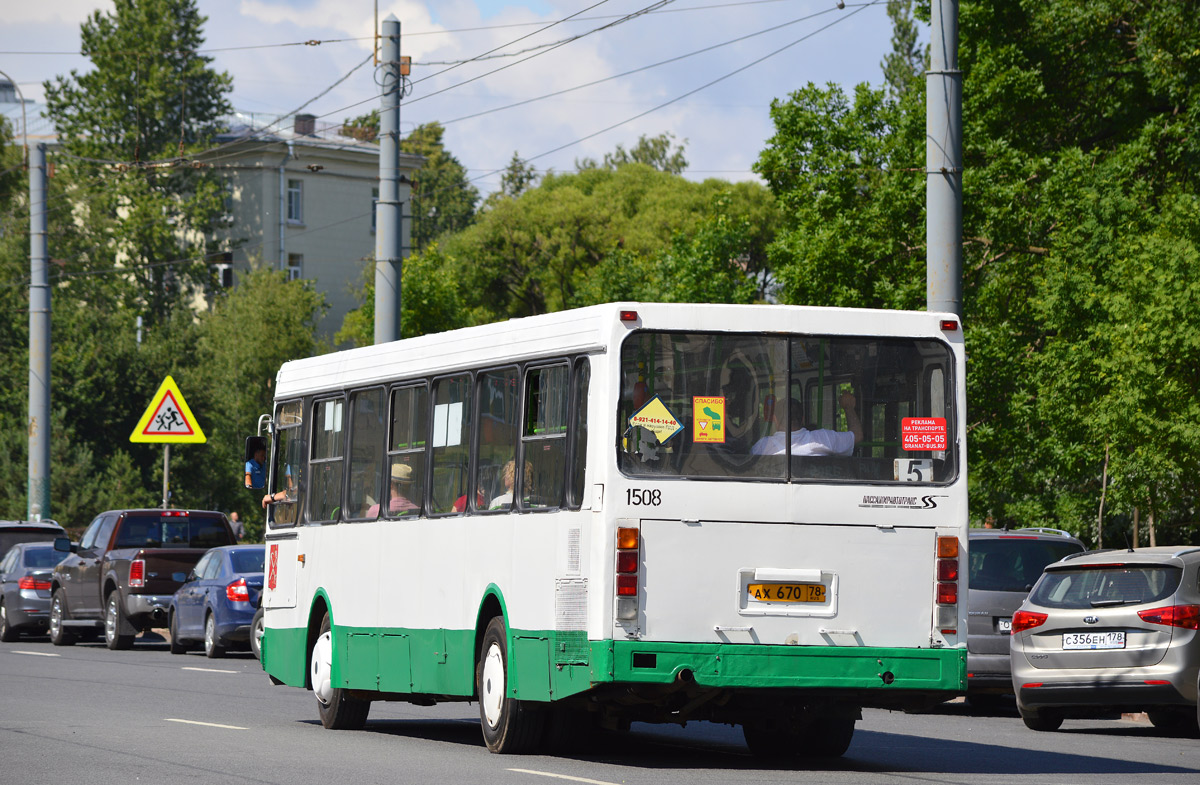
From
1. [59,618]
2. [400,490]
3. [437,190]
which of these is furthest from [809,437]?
[437,190]

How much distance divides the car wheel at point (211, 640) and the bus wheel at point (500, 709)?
14.2m

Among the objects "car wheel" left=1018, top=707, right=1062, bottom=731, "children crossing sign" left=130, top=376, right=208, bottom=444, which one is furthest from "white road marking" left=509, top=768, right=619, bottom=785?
"children crossing sign" left=130, top=376, right=208, bottom=444

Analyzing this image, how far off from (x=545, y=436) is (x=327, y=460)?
13.0ft

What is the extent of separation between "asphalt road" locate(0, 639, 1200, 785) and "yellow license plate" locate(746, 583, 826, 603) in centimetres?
101

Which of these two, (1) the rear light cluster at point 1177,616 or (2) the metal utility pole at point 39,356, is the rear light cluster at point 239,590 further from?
(1) the rear light cluster at point 1177,616

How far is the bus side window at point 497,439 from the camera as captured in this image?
511 inches

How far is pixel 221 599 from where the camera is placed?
26.6 metres

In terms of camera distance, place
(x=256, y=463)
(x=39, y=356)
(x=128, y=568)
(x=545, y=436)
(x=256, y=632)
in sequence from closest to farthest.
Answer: (x=545, y=436) < (x=256, y=463) < (x=256, y=632) < (x=128, y=568) < (x=39, y=356)

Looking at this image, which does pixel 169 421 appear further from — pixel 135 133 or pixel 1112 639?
pixel 135 133

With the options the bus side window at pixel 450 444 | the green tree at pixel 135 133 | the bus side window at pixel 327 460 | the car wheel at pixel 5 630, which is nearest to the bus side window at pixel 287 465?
the bus side window at pixel 327 460

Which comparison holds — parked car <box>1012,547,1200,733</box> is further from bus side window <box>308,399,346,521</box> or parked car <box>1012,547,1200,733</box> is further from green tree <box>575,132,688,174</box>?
green tree <box>575,132,688,174</box>

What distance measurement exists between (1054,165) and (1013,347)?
18.3 feet

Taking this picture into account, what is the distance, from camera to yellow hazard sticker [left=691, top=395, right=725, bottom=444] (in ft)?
38.9

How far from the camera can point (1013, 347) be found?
29.3 meters
